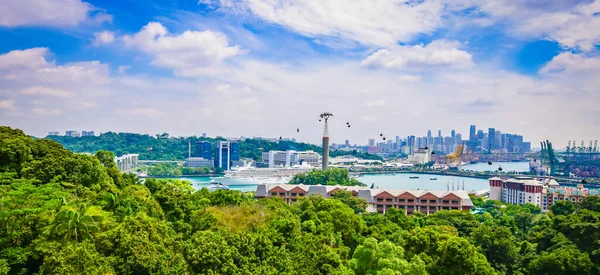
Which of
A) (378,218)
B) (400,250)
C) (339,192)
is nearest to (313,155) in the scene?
(339,192)

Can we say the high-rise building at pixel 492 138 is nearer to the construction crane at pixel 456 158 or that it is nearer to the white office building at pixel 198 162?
the construction crane at pixel 456 158

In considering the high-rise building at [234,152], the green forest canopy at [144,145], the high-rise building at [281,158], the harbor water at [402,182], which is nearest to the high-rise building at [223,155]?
the high-rise building at [234,152]

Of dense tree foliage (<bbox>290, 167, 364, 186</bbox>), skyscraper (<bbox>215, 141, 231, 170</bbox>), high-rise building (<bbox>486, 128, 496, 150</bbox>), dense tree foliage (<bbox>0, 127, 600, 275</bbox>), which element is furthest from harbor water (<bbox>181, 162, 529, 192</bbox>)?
high-rise building (<bbox>486, 128, 496, 150</bbox>)

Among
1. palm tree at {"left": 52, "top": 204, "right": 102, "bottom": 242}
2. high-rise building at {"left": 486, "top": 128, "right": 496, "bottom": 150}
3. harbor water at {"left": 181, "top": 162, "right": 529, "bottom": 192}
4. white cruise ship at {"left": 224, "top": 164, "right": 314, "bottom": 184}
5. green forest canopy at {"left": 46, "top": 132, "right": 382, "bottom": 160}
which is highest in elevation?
high-rise building at {"left": 486, "top": 128, "right": 496, "bottom": 150}

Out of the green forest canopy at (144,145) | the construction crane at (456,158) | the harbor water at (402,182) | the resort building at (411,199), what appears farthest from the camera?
the construction crane at (456,158)

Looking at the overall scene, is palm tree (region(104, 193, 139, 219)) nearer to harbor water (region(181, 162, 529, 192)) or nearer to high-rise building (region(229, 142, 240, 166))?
harbor water (region(181, 162, 529, 192))

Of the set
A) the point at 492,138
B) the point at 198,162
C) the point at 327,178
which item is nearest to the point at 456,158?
the point at 492,138

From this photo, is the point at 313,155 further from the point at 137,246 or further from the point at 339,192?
the point at 137,246
